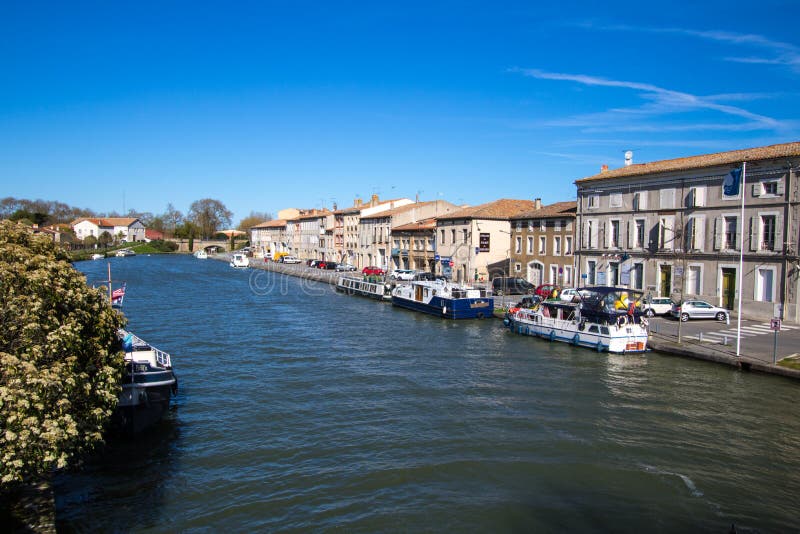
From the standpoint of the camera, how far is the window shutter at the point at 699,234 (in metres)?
33.2

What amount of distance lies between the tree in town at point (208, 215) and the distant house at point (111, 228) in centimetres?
1697

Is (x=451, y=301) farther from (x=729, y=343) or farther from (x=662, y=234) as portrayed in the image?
(x=729, y=343)

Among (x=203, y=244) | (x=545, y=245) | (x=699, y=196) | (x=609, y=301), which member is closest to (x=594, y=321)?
(x=609, y=301)

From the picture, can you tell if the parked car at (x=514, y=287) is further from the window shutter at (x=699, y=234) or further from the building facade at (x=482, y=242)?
the window shutter at (x=699, y=234)

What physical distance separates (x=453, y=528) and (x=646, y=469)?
19.0 feet

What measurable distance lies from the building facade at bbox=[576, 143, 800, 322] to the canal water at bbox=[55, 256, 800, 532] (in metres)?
9.57

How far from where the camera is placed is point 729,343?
81.3ft

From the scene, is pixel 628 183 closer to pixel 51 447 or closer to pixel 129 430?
pixel 129 430

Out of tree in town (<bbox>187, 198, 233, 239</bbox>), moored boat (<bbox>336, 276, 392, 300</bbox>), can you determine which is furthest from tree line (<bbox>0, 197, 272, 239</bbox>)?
moored boat (<bbox>336, 276, 392, 300</bbox>)

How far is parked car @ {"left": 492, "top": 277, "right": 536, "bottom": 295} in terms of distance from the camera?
45.5m

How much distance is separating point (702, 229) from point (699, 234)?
35 centimetres

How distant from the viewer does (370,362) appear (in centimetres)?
2453

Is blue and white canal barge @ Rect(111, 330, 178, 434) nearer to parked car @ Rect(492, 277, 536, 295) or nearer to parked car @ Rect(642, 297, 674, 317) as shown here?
parked car @ Rect(642, 297, 674, 317)

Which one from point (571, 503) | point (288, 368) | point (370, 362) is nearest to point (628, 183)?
point (370, 362)
